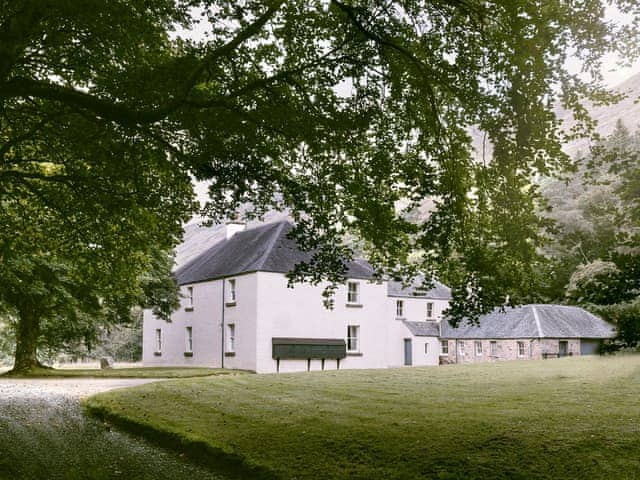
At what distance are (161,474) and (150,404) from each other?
6195mm

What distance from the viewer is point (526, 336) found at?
4494 centimetres

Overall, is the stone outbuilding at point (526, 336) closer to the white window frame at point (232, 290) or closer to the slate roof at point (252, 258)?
the slate roof at point (252, 258)

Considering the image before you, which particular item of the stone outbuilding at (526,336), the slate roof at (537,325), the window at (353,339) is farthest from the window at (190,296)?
the stone outbuilding at (526,336)

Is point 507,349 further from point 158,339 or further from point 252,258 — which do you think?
point 158,339

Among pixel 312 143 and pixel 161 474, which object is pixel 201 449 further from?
pixel 312 143

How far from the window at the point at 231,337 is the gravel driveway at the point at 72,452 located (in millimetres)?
22430

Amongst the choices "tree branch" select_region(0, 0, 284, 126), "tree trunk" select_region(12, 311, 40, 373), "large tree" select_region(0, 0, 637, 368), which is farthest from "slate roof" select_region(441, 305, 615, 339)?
"tree branch" select_region(0, 0, 284, 126)

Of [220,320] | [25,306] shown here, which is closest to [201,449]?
[25,306]

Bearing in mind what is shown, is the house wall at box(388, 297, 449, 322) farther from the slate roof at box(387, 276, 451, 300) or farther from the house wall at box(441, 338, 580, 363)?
the house wall at box(441, 338, 580, 363)

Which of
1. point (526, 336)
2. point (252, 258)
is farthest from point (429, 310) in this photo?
point (252, 258)

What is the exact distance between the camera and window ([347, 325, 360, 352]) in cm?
4022

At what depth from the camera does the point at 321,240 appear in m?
13.3

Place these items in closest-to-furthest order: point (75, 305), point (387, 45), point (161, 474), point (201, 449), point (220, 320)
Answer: point (161, 474) < point (201, 449) < point (387, 45) < point (75, 305) < point (220, 320)

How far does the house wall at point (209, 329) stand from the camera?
3684 cm
